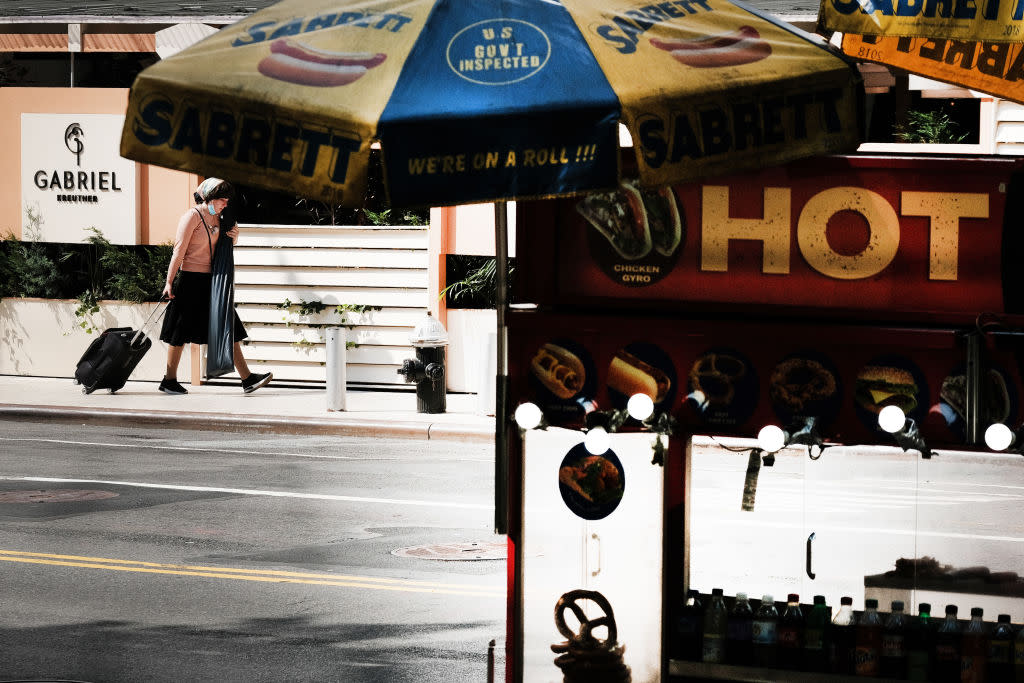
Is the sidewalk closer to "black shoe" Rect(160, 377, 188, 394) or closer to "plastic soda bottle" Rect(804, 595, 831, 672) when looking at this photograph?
"black shoe" Rect(160, 377, 188, 394)

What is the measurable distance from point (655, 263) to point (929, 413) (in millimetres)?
960

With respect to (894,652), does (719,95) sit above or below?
above

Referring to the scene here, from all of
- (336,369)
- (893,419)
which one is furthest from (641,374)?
(336,369)

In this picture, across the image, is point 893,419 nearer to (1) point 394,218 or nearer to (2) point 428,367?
(2) point 428,367

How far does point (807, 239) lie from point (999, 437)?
2.76ft

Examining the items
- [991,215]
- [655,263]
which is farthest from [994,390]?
[655,263]

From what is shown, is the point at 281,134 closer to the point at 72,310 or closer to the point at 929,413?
the point at 929,413

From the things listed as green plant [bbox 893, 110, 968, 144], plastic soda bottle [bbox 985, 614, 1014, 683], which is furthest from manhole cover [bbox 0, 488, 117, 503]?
green plant [bbox 893, 110, 968, 144]

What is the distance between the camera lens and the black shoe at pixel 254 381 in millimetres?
17062

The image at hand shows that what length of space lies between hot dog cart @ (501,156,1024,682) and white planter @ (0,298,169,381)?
553 inches

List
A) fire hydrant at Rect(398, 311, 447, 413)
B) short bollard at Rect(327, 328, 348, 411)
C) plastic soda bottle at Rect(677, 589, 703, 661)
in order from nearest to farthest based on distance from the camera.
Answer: plastic soda bottle at Rect(677, 589, 703, 661)
fire hydrant at Rect(398, 311, 447, 413)
short bollard at Rect(327, 328, 348, 411)

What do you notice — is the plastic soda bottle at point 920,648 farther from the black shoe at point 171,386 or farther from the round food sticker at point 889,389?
the black shoe at point 171,386

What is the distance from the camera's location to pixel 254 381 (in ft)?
56.1

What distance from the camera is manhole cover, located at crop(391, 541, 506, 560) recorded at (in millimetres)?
9203
